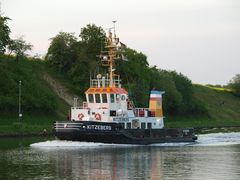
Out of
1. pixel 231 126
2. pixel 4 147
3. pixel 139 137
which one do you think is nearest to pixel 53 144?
pixel 4 147

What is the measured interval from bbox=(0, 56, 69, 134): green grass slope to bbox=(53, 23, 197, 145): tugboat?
17.8 meters

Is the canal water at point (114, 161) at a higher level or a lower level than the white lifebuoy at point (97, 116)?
lower

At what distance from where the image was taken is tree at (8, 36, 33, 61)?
104 m

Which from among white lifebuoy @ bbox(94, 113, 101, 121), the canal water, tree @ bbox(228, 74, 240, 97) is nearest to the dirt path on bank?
the canal water

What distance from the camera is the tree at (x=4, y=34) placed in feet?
323

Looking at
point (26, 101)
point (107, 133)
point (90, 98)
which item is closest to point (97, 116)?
point (90, 98)

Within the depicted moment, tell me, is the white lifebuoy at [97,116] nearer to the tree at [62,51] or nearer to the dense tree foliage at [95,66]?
the dense tree foliage at [95,66]

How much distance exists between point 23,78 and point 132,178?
6472 centimetres

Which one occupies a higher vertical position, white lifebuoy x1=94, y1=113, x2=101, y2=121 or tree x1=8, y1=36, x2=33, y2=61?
tree x1=8, y1=36, x2=33, y2=61

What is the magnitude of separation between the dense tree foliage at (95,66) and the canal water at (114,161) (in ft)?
152

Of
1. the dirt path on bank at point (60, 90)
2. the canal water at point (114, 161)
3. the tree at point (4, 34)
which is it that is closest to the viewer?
the canal water at point (114, 161)

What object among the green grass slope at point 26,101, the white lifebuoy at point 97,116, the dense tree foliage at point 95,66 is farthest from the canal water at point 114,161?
the dense tree foliage at point 95,66

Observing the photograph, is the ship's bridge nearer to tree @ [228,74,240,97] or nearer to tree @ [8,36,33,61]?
tree @ [8,36,33,61]

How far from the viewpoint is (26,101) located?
92812 millimetres
